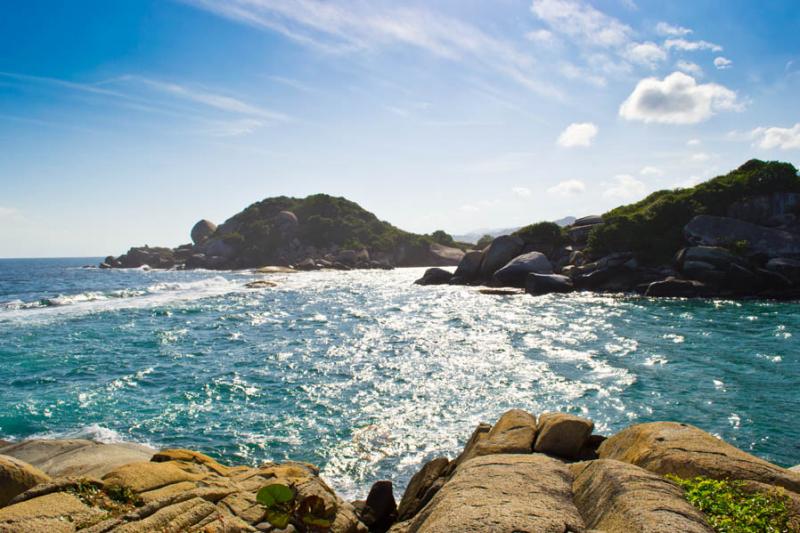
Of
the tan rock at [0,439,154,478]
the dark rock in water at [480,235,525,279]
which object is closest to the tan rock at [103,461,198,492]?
the tan rock at [0,439,154,478]

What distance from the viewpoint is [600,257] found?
5069 centimetres

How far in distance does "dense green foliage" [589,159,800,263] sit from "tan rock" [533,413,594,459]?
43.9 m

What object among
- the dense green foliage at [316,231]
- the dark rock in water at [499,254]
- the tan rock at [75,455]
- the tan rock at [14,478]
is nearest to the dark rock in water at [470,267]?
the dark rock in water at [499,254]

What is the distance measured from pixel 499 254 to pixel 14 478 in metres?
53.8

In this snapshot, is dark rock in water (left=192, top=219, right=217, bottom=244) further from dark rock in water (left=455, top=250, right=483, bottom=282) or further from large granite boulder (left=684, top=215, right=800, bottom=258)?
large granite boulder (left=684, top=215, right=800, bottom=258)

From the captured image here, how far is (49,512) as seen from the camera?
6113 mm

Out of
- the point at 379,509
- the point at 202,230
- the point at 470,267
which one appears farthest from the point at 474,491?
the point at 202,230

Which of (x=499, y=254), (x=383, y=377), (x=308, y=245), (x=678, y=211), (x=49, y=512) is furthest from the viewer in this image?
(x=308, y=245)

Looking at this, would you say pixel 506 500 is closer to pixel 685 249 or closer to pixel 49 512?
pixel 49 512

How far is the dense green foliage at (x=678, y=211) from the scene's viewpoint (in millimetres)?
47281

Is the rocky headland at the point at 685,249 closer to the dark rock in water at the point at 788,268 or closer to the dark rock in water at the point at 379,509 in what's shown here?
the dark rock in water at the point at 788,268

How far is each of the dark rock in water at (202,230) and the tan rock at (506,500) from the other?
13927cm

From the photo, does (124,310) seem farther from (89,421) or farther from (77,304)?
(89,421)

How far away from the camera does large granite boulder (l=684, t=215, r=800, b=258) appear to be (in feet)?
136
